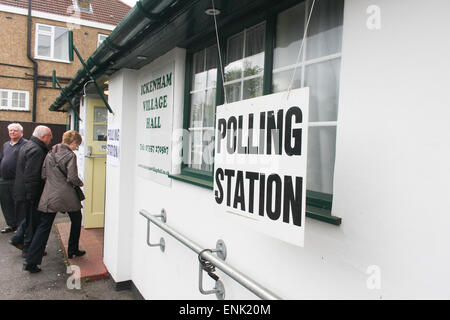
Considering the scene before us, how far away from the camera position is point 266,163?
1.38 metres

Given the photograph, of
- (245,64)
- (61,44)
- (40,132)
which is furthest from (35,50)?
(245,64)

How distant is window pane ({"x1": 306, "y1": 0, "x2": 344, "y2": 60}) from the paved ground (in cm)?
358

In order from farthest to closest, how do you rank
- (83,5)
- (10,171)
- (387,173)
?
(83,5), (10,171), (387,173)

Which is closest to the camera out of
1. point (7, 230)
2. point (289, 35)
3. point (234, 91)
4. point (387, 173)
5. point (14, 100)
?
point (387, 173)

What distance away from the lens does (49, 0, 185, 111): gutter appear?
2.19 m

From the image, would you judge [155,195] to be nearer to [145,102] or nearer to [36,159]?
[145,102]


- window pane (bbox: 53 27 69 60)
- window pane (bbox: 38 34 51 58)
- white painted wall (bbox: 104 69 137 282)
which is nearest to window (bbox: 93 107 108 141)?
white painted wall (bbox: 104 69 137 282)

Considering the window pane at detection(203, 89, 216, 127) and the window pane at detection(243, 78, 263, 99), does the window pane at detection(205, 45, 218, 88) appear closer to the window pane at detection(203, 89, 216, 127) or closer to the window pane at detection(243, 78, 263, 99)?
the window pane at detection(203, 89, 216, 127)

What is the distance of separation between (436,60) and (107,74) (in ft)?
13.6

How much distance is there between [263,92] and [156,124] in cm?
176

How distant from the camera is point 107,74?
14.5 ft

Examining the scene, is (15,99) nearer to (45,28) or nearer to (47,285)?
(45,28)

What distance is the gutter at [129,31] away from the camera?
2.19 meters

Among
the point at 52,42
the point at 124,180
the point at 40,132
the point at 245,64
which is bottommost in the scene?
the point at 124,180
